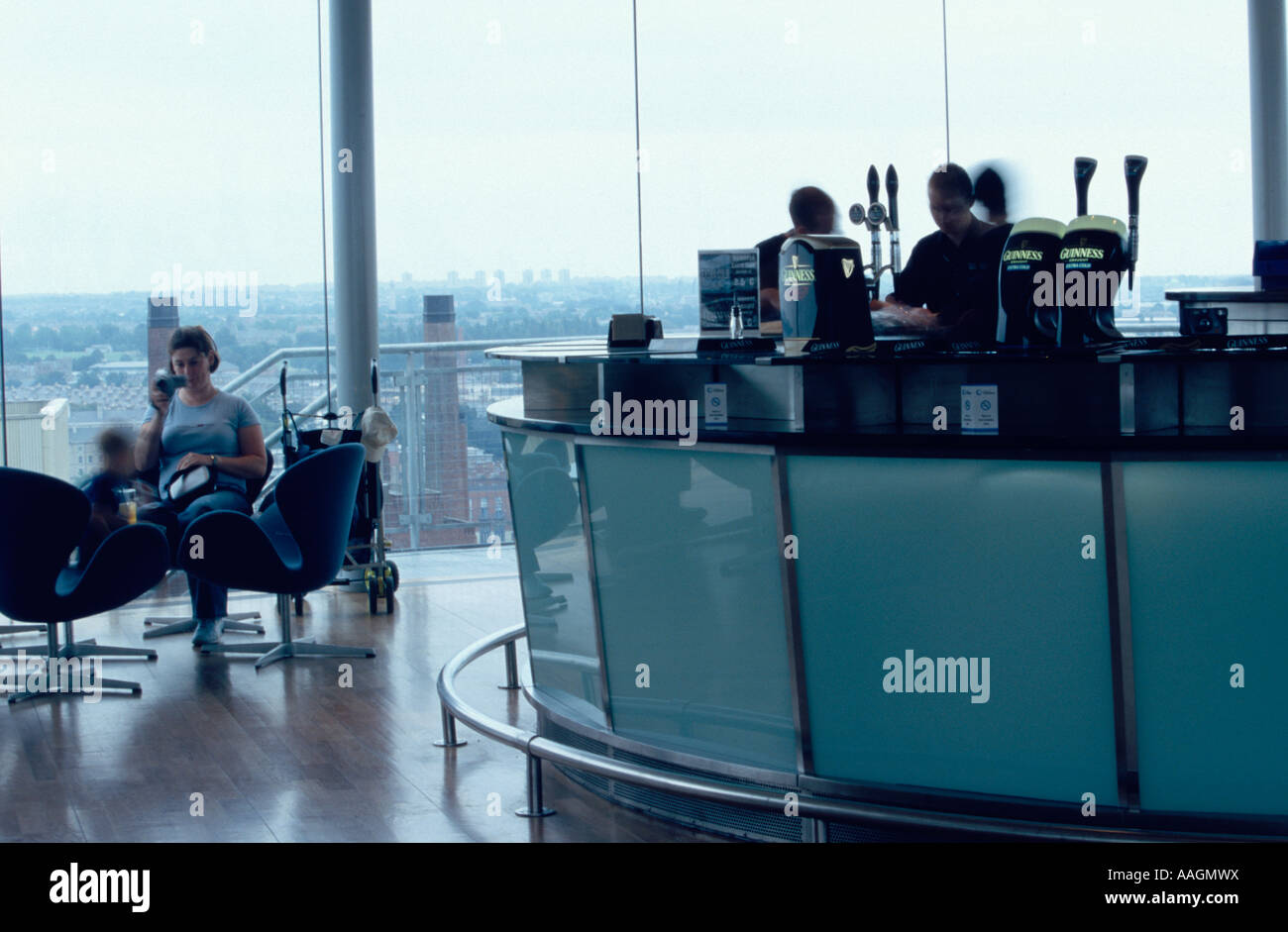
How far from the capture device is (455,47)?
7.43 m

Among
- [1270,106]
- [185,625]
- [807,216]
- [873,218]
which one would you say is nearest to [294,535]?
[185,625]

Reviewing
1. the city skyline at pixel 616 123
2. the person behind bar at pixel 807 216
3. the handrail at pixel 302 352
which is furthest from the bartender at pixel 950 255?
the handrail at pixel 302 352

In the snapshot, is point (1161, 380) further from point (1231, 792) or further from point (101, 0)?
point (101, 0)

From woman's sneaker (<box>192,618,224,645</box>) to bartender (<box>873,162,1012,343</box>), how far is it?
10.5 ft

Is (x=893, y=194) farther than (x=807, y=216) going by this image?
No

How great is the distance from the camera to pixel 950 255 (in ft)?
17.5

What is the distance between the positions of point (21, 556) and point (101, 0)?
10.5 feet

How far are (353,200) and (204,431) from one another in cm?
174

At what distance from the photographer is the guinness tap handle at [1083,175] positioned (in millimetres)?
3740

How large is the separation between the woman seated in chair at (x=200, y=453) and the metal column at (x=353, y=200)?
954 millimetres

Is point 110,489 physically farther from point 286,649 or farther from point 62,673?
point 286,649

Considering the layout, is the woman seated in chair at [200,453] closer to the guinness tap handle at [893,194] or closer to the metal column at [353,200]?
the metal column at [353,200]

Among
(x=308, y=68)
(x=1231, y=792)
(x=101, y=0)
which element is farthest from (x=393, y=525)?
(x=1231, y=792)

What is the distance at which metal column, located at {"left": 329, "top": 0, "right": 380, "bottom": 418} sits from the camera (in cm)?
724
